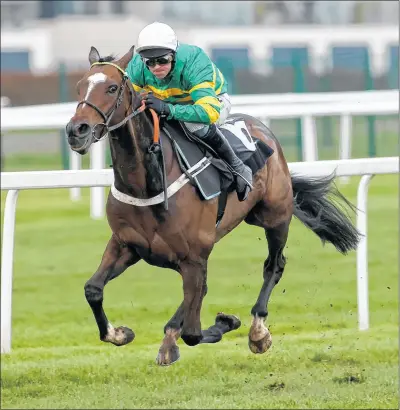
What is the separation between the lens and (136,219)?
4.68 meters

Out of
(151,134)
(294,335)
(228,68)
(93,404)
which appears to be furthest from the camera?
(228,68)

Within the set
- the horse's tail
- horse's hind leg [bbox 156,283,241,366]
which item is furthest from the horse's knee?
the horse's tail

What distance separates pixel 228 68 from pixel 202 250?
12.6 meters

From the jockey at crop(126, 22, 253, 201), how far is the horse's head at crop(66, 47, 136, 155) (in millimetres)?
95

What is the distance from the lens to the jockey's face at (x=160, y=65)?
459cm

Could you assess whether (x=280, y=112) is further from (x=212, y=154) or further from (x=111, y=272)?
(x=111, y=272)

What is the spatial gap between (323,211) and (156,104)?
5.56ft

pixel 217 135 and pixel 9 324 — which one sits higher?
pixel 217 135

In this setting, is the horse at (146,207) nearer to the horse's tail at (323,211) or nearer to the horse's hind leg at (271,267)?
the horse's hind leg at (271,267)

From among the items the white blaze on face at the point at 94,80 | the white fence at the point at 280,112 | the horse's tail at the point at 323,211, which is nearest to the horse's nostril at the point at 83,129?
the white blaze on face at the point at 94,80

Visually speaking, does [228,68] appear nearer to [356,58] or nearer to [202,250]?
[356,58]

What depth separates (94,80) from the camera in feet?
14.3

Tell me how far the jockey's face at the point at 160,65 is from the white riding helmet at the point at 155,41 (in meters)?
0.03

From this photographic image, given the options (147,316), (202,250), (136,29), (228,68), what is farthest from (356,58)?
(202,250)
